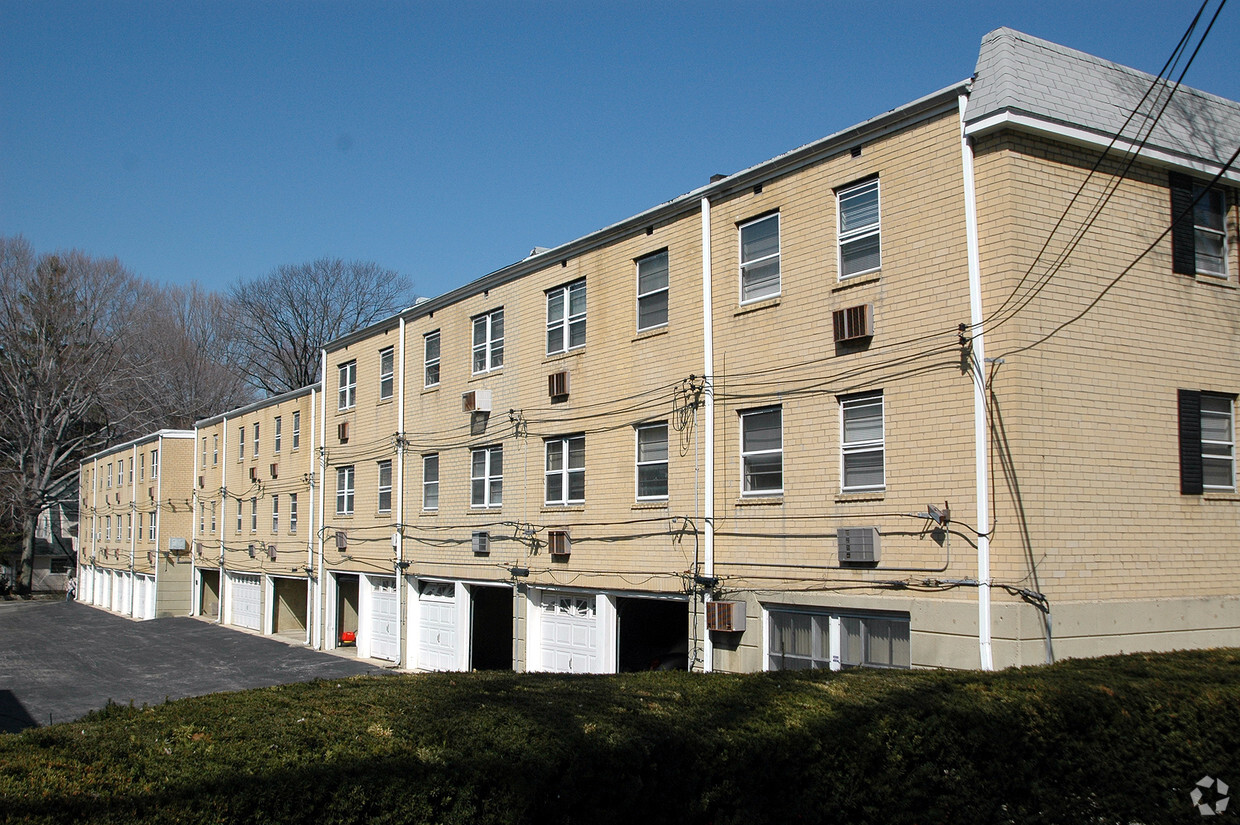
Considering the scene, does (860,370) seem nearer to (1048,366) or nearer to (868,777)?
(1048,366)

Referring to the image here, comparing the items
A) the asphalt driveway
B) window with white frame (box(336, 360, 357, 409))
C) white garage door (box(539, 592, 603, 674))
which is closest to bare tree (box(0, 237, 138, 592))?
the asphalt driveway

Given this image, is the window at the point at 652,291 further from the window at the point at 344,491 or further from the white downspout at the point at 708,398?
the window at the point at 344,491

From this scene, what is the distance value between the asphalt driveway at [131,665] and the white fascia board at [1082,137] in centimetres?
1553

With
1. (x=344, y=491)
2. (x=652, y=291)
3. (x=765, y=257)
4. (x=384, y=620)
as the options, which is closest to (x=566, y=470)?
(x=652, y=291)

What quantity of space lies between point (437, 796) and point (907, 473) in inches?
330

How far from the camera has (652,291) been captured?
17.5 m

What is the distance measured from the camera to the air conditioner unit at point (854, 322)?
1338cm

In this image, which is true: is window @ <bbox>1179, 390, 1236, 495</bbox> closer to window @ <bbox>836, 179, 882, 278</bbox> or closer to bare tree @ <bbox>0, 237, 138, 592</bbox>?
window @ <bbox>836, 179, 882, 278</bbox>

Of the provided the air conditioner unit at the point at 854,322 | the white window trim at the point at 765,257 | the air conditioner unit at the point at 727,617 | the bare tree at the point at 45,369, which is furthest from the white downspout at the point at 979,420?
the bare tree at the point at 45,369

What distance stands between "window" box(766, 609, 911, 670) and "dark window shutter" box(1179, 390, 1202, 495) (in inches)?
161

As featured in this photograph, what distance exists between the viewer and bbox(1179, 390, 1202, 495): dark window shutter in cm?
1326

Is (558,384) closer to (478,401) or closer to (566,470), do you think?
(566,470)

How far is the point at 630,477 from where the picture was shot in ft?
57.7

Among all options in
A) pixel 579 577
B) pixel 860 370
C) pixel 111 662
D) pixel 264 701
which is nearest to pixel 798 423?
pixel 860 370
